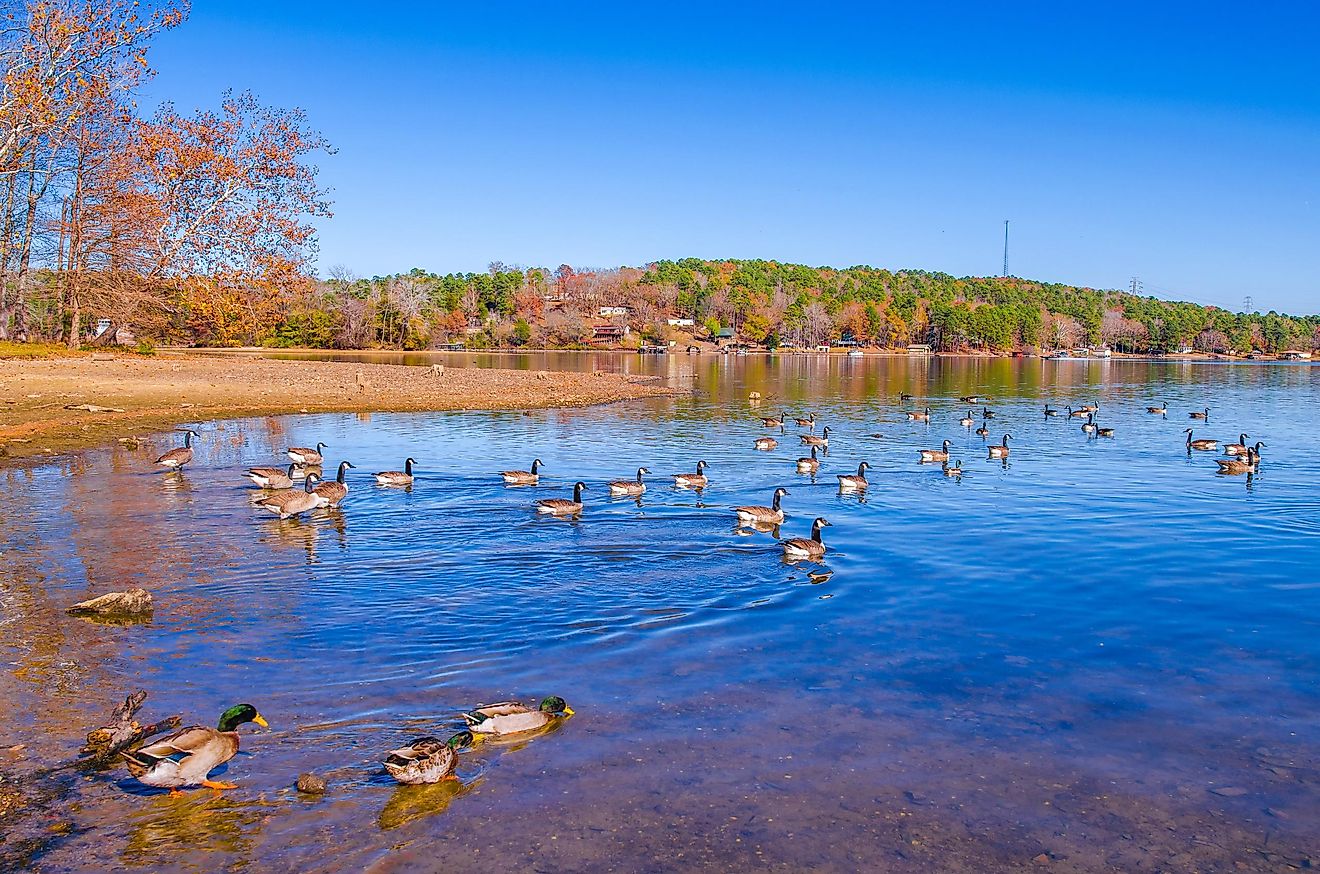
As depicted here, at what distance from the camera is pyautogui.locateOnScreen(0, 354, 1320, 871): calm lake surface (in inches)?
287

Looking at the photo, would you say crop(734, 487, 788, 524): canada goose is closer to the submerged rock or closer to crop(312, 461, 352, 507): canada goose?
crop(312, 461, 352, 507): canada goose

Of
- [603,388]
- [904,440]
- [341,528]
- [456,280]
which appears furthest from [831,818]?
[456,280]

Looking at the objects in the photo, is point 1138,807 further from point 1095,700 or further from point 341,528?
point 341,528

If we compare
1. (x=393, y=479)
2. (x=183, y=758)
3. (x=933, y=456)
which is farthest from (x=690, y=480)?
(x=183, y=758)

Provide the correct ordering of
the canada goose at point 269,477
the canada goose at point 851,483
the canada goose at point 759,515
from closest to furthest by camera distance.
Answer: the canada goose at point 759,515 < the canada goose at point 269,477 < the canada goose at point 851,483

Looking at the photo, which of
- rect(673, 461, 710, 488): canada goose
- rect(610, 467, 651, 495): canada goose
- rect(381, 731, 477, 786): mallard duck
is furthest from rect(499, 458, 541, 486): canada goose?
rect(381, 731, 477, 786): mallard duck

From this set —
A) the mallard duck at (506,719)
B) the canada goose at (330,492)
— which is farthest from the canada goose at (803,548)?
the canada goose at (330,492)

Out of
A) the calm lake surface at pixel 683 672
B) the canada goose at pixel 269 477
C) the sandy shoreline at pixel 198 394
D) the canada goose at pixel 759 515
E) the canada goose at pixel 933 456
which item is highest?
the sandy shoreline at pixel 198 394

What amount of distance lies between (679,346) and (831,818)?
15880cm

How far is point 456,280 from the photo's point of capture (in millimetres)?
176500

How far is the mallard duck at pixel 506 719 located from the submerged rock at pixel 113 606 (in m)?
5.50

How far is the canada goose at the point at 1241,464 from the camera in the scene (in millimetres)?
28172

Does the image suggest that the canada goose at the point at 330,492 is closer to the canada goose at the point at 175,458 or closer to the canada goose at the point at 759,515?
the canada goose at the point at 175,458

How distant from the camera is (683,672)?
10750 mm
